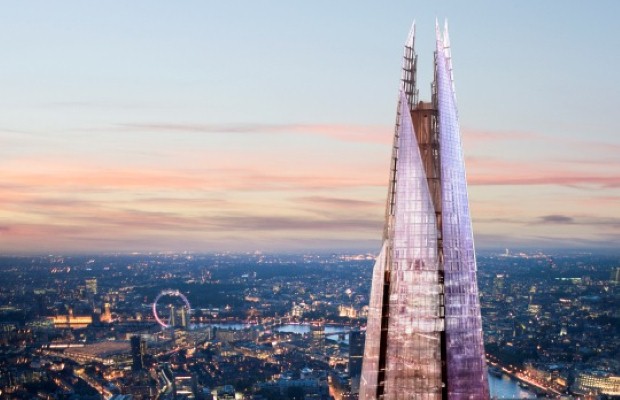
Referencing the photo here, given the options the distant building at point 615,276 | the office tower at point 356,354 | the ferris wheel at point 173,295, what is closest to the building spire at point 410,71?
the office tower at point 356,354

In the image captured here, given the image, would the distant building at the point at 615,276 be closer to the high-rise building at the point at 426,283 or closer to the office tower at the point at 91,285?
the office tower at the point at 91,285

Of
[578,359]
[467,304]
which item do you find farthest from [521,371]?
[467,304]

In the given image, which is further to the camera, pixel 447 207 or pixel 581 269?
pixel 581 269

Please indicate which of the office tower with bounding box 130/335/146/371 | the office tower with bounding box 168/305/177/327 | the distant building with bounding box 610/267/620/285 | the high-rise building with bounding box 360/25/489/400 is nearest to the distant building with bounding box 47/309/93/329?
the office tower with bounding box 168/305/177/327

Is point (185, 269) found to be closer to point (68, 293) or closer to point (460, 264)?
point (68, 293)

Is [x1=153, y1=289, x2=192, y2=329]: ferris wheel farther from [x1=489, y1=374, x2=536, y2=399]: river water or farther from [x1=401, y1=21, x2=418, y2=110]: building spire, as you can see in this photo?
[x1=401, y1=21, x2=418, y2=110]: building spire
